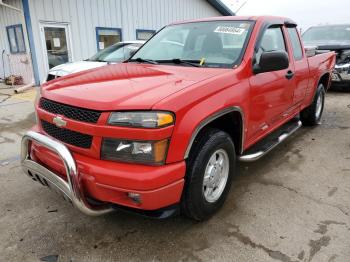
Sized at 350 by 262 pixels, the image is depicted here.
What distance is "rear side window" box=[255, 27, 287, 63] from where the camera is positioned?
355cm

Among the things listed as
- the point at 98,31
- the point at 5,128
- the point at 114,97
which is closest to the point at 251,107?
the point at 114,97

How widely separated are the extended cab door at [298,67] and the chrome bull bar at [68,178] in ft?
10.2

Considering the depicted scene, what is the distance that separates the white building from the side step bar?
873 cm

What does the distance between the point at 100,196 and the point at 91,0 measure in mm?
10837

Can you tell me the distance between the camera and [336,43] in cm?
923

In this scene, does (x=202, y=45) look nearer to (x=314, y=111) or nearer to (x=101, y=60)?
(x=314, y=111)

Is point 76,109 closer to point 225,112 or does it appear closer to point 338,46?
point 225,112

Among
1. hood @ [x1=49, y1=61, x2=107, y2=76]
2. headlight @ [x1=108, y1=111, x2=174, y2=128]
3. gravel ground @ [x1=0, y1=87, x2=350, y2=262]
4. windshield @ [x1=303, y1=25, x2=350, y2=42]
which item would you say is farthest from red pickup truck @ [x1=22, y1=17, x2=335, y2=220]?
windshield @ [x1=303, y1=25, x2=350, y2=42]

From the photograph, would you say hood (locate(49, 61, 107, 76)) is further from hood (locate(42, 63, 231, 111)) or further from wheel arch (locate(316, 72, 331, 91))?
wheel arch (locate(316, 72, 331, 91))

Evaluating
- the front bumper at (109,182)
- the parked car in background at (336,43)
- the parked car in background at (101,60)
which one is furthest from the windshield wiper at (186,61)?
the parked car in background at (336,43)

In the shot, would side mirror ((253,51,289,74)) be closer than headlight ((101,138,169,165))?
No

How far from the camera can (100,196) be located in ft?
7.84

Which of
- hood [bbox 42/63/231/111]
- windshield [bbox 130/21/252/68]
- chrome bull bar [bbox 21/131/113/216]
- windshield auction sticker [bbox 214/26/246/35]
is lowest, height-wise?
chrome bull bar [bbox 21/131/113/216]

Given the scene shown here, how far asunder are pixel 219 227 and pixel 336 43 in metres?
8.33
